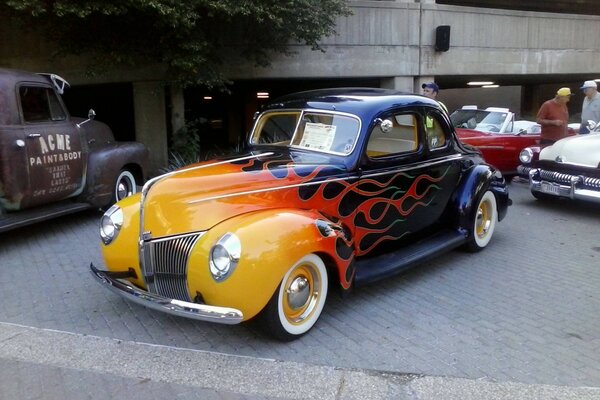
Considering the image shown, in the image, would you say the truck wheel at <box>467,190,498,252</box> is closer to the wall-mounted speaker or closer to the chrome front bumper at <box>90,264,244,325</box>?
the chrome front bumper at <box>90,264,244,325</box>

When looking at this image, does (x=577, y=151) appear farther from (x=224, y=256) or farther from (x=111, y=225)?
(x=111, y=225)

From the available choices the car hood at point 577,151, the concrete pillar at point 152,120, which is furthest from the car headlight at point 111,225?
the concrete pillar at point 152,120

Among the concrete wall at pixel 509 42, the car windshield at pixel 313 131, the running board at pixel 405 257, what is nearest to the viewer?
the running board at pixel 405 257

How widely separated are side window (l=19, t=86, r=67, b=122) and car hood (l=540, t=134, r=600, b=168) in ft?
23.0

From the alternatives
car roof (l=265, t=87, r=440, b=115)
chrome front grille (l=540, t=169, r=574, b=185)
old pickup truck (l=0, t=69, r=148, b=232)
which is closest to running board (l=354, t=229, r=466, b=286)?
car roof (l=265, t=87, r=440, b=115)

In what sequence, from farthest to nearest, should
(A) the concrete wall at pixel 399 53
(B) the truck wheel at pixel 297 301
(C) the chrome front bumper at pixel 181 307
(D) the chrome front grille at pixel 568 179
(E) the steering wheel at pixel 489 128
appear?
1. (A) the concrete wall at pixel 399 53
2. (E) the steering wheel at pixel 489 128
3. (D) the chrome front grille at pixel 568 179
4. (B) the truck wheel at pixel 297 301
5. (C) the chrome front bumper at pixel 181 307

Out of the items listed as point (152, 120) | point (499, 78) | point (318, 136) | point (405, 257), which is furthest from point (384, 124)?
point (499, 78)

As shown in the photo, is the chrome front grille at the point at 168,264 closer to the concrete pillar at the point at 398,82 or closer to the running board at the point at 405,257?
the running board at the point at 405,257

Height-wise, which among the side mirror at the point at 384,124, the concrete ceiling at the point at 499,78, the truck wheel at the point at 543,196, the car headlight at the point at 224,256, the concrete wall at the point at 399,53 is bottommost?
the truck wheel at the point at 543,196

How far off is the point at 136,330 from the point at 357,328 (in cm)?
168

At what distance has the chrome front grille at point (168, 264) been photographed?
12.2ft

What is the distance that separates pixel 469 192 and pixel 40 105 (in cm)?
511

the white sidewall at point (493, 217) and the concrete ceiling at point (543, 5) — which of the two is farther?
the concrete ceiling at point (543, 5)

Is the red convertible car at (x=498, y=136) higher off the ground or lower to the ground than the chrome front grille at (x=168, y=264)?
higher
